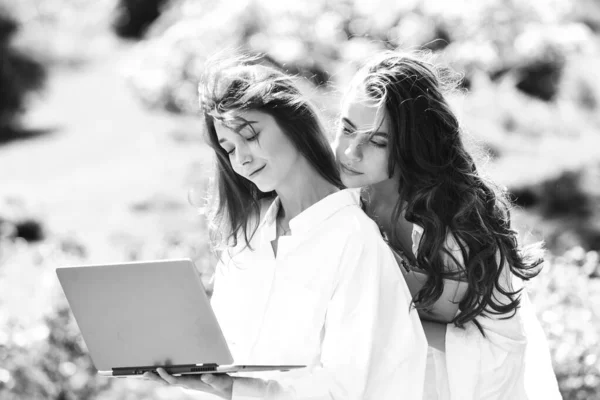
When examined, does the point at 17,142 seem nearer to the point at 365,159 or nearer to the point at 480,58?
the point at 480,58

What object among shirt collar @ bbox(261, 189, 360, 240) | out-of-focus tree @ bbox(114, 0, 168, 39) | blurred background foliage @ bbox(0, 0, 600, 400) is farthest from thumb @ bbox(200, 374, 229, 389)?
out-of-focus tree @ bbox(114, 0, 168, 39)

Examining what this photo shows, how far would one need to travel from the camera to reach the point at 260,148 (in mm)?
2344

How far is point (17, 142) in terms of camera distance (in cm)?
1012

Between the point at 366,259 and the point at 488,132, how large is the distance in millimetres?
4969

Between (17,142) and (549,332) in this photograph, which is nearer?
(549,332)

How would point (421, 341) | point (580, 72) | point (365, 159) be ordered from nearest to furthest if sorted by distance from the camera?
point (421, 341) < point (365, 159) < point (580, 72)

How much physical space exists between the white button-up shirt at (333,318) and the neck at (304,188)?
9 cm

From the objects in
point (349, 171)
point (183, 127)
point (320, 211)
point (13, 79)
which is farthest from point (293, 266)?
point (13, 79)

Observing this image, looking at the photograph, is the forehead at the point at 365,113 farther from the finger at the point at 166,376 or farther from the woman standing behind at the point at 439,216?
the finger at the point at 166,376

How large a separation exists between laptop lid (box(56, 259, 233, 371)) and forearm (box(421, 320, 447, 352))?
27.8 inches

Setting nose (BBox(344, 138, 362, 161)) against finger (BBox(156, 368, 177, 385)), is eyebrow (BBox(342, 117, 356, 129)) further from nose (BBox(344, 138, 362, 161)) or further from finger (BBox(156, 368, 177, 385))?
finger (BBox(156, 368, 177, 385))

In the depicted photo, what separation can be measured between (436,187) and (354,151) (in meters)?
0.27

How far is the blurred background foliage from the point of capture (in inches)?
164

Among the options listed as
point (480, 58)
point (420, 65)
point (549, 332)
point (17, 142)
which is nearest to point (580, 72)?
point (480, 58)
